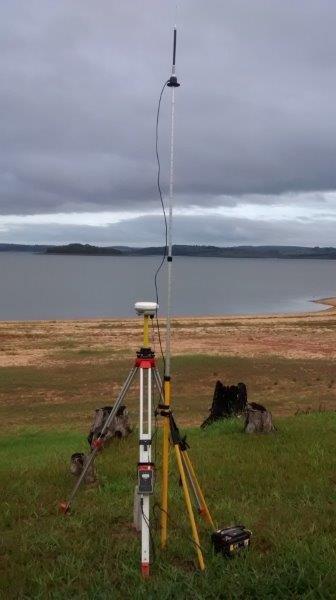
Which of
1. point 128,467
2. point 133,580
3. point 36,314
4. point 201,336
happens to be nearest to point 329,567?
point 133,580

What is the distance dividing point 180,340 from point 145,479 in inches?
1107

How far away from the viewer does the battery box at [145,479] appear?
434cm

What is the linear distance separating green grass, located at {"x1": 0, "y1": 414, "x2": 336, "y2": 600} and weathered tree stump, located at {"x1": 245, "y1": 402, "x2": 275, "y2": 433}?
9.2 inches

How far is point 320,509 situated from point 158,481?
6.51 feet

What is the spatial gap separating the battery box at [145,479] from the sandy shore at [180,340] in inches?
634

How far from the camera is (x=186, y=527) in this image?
529 cm

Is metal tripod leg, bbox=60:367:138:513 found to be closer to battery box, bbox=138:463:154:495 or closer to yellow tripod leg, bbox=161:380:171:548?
yellow tripod leg, bbox=161:380:171:548

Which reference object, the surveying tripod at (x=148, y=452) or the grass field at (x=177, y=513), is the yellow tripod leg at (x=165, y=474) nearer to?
the surveying tripod at (x=148, y=452)

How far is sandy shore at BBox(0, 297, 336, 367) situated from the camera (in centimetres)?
2697

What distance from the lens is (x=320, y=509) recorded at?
5.73 metres

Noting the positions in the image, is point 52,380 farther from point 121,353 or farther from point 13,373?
point 121,353

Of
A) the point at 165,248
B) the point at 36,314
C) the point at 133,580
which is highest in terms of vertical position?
the point at 165,248

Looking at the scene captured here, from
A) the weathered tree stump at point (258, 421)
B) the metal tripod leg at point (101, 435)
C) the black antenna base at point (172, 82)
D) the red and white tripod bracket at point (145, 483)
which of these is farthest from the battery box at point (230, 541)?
the weathered tree stump at point (258, 421)

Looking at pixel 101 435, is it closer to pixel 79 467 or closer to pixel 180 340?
pixel 79 467
